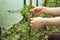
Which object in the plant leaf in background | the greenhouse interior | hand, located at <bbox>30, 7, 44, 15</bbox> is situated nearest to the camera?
the greenhouse interior

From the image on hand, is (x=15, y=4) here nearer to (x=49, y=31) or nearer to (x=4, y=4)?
(x=4, y=4)

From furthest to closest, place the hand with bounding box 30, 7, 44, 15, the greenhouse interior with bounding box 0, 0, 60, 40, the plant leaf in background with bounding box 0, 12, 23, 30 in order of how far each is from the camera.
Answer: the plant leaf in background with bounding box 0, 12, 23, 30 < the hand with bounding box 30, 7, 44, 15 < the greenhouse interior with bounding box 0, 0, 60, 40

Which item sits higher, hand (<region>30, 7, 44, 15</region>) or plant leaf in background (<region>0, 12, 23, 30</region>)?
hand (<region>30, 7, 44, 15</region>)

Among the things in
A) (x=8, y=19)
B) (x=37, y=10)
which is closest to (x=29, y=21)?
(x=37, y=10)

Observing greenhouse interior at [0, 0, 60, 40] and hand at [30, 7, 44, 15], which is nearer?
greenhouse interior at [0, 0, 60, 40]

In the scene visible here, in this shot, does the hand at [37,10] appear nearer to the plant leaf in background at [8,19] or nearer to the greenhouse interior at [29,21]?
the greenhouse interior at [29,21]

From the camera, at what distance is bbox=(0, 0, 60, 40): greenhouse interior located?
5.17 feet

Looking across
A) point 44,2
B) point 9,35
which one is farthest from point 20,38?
point 44,2

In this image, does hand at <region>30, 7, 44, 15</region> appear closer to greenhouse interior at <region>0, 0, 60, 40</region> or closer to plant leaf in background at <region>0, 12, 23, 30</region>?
greenhouse interior at <region>0, 0, 60, 40</region>

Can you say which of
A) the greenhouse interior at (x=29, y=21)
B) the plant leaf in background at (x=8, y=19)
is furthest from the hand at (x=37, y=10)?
the plant leaf in background at (x=8, y=19)

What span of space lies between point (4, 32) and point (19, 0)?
1.52 feet

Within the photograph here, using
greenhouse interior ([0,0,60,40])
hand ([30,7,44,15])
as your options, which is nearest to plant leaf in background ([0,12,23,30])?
greenhouse interior ([0,0,60,40])

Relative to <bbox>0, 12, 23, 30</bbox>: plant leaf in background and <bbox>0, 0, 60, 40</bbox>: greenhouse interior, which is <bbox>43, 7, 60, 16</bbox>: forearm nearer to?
<bbox>0, 0, 60, 40</bbox>: greenhouse interior

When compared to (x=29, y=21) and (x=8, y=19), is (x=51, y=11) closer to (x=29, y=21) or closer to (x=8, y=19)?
(x=29, y=21)
